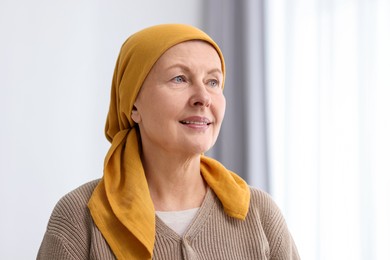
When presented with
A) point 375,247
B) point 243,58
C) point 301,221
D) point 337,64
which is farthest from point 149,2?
point 375,247

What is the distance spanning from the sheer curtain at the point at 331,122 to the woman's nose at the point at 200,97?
3.60ft

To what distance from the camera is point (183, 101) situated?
163cm

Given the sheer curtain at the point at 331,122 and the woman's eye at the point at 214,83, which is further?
the sheer curtain at the point at 331,122

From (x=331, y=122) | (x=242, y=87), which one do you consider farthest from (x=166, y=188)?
(x=242, y=87)

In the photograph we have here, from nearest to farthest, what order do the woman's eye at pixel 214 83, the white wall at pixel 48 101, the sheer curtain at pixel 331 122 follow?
the woman's eye at pixel 214 83 < the sheer curtain at pixel 331 122 < the white wall at pixel 48 101

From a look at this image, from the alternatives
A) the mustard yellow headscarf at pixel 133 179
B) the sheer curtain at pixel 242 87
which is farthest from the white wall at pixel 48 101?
the mustard yellow headscarf at pixel 133 179

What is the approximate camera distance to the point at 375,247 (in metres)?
2.48

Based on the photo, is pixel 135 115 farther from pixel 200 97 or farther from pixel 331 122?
pixel 331 122

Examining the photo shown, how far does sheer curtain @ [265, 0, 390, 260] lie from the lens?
2.49 meters

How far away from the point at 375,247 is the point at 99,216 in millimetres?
1319

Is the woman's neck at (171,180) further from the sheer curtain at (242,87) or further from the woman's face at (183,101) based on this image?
the sheer curtain at (242,87)

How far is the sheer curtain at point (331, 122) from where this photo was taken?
2.49 meters

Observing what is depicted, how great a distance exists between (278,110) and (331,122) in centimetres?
37

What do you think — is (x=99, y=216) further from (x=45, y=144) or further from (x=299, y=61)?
(x=299, y=61)
